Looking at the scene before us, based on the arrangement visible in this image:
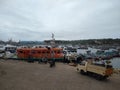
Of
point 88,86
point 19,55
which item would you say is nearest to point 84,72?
point 88,86

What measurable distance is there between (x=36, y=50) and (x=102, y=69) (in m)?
24.3

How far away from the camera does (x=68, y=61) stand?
42.3 m

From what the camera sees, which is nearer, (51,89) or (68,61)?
(51,89)

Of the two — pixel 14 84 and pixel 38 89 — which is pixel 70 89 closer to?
pixel 38 89

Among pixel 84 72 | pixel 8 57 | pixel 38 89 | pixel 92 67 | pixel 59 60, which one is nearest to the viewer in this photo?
pixel 38 89

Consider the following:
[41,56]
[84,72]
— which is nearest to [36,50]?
[41,56]

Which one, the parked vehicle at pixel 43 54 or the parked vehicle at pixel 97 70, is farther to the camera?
Result: the parked vehicle at pixel 43 54

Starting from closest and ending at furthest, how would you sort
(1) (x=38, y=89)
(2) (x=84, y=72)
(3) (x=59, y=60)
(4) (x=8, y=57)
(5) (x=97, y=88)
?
1. (1) (x=38, y=89)
2. (5) (x=97, y=88)
3. (2) (x=84, y=72)
4. (3) (x=59, y=60)
5. (4) (x=8, y=57)

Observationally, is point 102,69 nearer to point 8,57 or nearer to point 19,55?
point 19,55

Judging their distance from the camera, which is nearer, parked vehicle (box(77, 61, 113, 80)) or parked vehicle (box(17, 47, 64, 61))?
parked vehicle (box(77, 61, 113, 80))

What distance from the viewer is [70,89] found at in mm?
17828

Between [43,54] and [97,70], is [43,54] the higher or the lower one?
the higher one

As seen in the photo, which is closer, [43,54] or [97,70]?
[97,70]

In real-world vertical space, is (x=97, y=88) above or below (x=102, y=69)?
below
